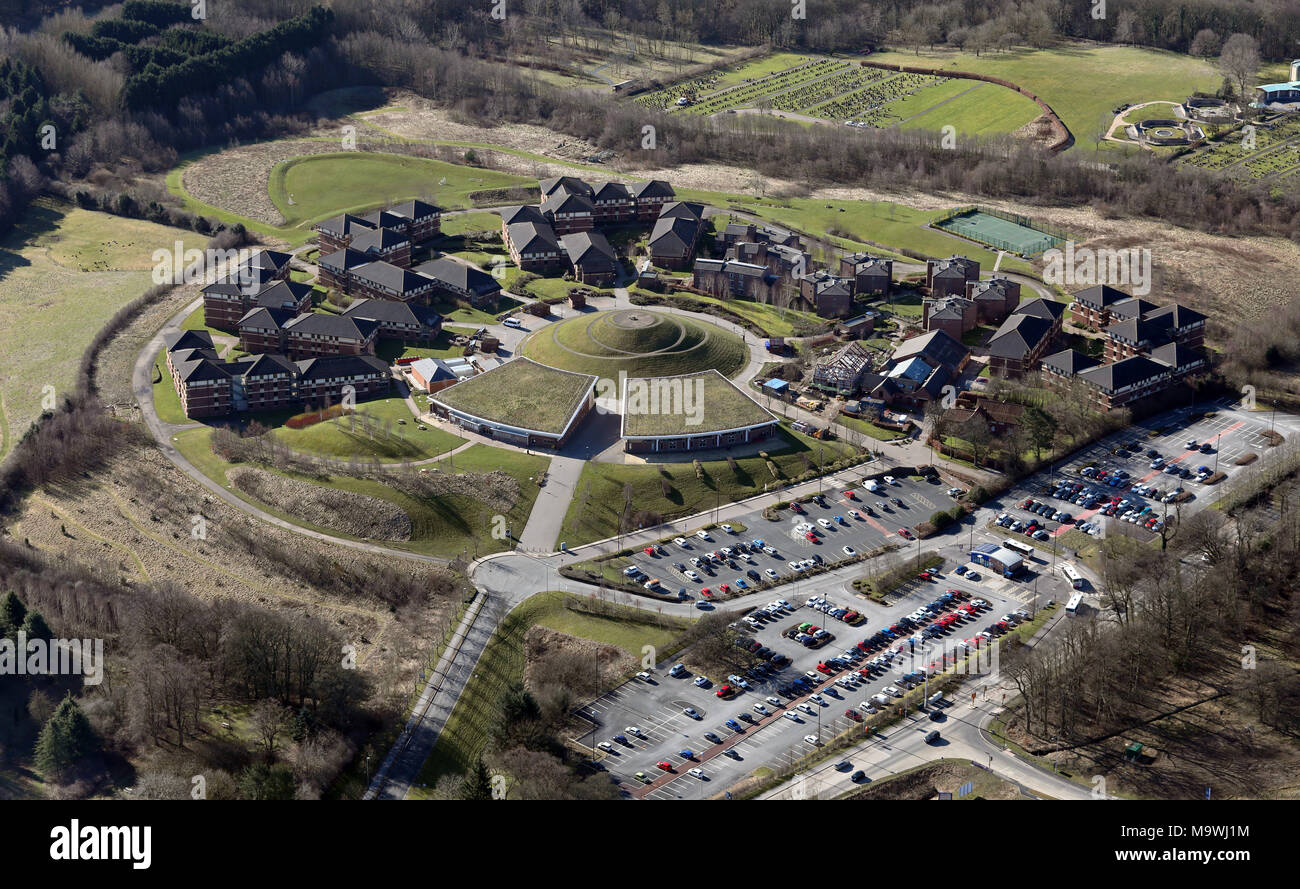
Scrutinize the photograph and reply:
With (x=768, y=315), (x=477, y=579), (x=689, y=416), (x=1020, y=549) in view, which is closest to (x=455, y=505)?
(x=477, y=579)

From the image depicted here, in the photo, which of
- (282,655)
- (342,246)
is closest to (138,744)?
(282,655)

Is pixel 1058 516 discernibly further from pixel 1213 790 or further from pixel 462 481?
pixel 462 481

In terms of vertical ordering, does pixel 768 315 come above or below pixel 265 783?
above

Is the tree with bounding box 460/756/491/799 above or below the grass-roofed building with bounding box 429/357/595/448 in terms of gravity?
below

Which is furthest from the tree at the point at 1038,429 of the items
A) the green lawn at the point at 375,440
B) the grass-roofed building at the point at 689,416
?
the green lawn at the point at 375,440

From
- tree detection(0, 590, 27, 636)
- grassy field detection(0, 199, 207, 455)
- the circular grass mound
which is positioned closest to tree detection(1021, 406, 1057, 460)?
the circular grass mound

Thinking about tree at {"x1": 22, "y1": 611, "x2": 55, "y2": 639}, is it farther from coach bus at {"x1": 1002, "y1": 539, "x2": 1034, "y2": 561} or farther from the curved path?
coach bus at {"x1": 1002, "y1": 539, "x2": 1034, "y2": 561}

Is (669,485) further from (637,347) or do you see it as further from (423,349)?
(423,349)
